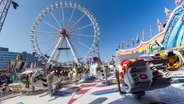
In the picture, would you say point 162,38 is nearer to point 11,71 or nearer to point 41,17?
point 11,71

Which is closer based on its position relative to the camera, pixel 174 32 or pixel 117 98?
pixel 117 98

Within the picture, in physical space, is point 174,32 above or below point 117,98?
above

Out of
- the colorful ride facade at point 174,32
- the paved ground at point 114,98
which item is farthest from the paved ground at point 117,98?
the colorful ride facade at point 174,32

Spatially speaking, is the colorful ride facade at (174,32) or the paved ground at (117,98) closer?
the paved ground at (117,98)

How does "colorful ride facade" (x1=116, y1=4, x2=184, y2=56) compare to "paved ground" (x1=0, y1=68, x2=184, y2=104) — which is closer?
"paved ground" (x1=0, y1=68, x2=184, y2=104)

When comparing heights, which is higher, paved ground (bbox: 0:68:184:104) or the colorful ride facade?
the colorful ride facade

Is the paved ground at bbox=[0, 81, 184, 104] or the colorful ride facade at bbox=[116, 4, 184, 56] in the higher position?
the colorful ride facade at bbox=[116, 4, 184, 56]

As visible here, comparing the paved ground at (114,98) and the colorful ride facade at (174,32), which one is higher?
the colorful ride facade at (174,32)

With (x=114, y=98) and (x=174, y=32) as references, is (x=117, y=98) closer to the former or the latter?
(x=114, y=98)

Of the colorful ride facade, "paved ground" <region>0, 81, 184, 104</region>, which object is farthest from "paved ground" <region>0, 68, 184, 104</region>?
the colorful ride facade

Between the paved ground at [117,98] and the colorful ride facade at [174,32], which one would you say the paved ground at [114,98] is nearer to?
the paved ground at [117,98]

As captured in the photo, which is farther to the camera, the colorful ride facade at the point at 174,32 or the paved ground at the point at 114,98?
the colorful ride facade at the point at 174,32

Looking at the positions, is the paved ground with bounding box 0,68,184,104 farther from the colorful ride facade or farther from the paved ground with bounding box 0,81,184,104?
the colorful ride facade

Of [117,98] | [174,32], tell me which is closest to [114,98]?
[117,98]
